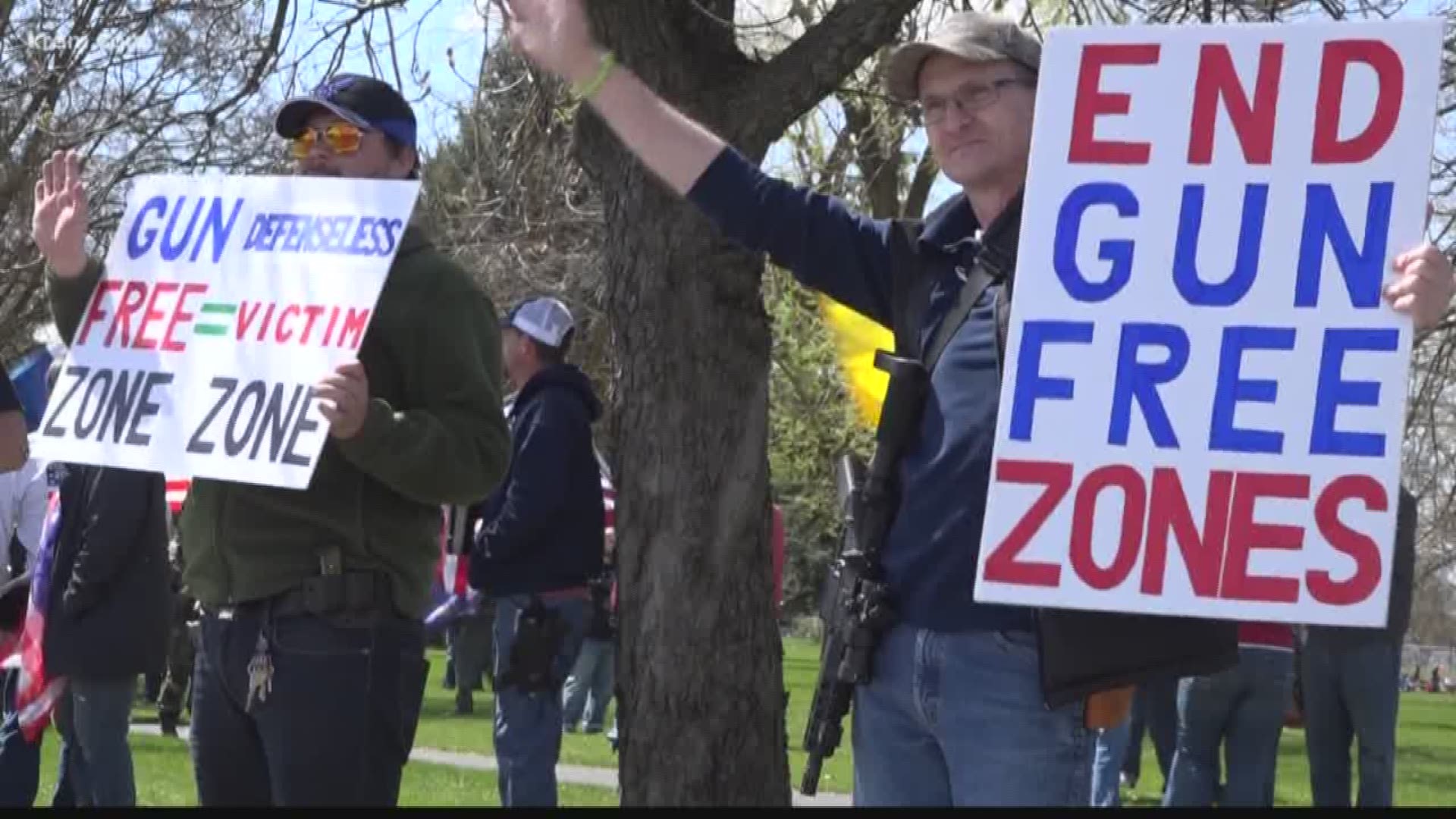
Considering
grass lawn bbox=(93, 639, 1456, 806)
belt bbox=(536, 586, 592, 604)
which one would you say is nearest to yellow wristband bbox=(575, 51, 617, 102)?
belt bbox=(536, 586, 592, 604)

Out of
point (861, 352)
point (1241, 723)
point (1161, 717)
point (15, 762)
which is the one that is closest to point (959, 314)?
point (861, 352)

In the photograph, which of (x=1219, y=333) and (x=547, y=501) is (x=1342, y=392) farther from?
(x=547, y=501)

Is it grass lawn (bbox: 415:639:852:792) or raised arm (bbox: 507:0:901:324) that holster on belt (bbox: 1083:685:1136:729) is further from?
grass lawn (bbox: 415:639:852:792)

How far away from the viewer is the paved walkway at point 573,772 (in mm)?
11683

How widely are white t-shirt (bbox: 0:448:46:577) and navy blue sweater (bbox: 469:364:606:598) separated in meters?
2.20

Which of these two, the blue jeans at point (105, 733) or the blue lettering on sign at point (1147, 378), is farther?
the blue jeans at point (105, 733)

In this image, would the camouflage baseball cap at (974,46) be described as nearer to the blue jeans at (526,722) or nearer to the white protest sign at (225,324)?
the white protest sign at (225,324)

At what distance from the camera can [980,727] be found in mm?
3750

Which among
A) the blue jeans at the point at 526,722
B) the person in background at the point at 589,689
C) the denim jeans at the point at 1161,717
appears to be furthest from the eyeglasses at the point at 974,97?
the person in background at the point at 589,689

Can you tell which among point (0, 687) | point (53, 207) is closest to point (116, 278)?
point (53, 207)

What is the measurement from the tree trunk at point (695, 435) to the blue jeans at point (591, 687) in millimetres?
8966

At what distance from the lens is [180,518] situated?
4.82 m

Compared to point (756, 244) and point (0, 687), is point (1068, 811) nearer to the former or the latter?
point (756, 244)

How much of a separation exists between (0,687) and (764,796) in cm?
401
